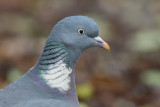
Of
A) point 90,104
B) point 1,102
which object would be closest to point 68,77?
point 1,102

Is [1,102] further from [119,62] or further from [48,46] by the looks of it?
[119,62]

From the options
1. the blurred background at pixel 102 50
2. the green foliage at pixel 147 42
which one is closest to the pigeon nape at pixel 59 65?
the blurred background at pixel 102 50

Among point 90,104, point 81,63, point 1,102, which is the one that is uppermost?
point 81,63

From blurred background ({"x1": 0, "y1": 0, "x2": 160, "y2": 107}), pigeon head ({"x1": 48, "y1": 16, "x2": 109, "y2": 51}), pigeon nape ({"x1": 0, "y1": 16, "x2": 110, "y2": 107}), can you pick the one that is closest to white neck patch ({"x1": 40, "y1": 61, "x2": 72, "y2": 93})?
pigeon nape ({"x1": 0, "y1": 16, "x2": 110, "y2": 107})

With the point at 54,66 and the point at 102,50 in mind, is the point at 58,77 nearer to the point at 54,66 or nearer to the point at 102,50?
the point at 54,66

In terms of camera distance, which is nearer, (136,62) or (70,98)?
(70,98)

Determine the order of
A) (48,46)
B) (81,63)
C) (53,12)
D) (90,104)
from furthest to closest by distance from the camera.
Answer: (53,12)
(81,63)
(90,104)
(48,46)
